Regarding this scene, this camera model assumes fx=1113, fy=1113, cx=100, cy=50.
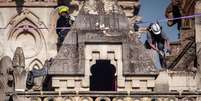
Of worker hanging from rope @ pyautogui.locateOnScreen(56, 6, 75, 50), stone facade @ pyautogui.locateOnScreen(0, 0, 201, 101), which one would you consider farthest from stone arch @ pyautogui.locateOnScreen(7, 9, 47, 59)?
stone facade @ pyautogui.locateOnScreen(0, 0, 201, 101)

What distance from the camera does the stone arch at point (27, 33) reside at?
153ft

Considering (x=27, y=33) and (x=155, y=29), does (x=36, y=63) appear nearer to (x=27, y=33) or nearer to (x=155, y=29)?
(x=27, y=33)

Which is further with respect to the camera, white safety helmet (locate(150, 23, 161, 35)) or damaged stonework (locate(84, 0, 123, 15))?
white safety helmet (locate(150, 23, 161, 35))

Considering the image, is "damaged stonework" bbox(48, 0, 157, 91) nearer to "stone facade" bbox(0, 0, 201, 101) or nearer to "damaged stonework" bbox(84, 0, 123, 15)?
"stone facade" bbox(0, 0, 201, 101)

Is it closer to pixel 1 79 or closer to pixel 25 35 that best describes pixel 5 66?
pixel 1 79

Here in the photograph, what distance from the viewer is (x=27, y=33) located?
47000 millimetres

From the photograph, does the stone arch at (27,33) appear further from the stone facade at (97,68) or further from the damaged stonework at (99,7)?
the damaged stonework at (99,7)

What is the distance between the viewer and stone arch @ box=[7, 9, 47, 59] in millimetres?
46625

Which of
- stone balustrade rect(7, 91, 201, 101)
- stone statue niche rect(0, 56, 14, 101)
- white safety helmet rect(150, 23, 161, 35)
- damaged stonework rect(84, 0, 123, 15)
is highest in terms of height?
damaged stonework rect(84, 0, 123, 15)

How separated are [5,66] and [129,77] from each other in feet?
12.7

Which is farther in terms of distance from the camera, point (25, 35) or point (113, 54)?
point (25, 35)

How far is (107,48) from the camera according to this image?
3472cm

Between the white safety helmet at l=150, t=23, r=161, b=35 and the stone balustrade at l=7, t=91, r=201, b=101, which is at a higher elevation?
the white safety helmet at l=150, t=23, r=161, b=35

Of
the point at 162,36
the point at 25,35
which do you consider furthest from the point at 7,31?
the point at 162,36
